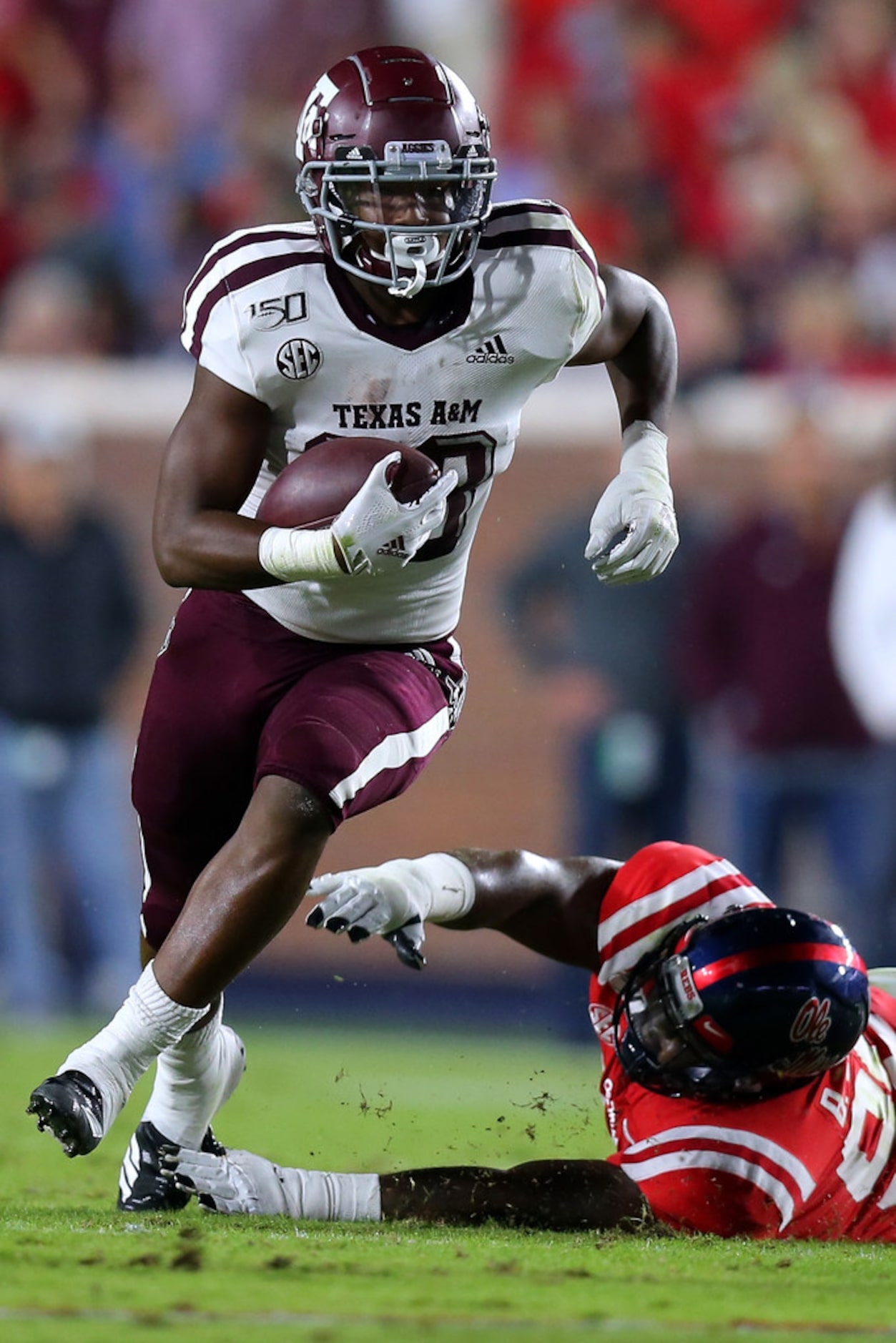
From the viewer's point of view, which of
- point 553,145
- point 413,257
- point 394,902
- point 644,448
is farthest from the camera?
point 553,145

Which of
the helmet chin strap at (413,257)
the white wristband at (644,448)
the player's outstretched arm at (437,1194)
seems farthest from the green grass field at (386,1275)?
the helmet chin strap at (413,257)

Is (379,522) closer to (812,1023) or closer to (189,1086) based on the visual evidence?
(812,1023)

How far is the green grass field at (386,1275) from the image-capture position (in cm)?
273

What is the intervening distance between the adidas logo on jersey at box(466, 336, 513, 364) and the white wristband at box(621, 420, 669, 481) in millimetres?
399

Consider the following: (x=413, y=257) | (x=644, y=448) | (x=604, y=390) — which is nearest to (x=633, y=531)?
(x=644, y=448)

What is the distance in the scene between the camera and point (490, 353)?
3871 millimetres

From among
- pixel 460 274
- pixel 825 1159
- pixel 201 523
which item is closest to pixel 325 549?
pixel 201 523

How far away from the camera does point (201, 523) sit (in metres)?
3.65

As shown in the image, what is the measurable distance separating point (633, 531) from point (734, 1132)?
113cm

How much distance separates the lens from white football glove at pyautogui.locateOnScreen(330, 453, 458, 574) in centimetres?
349

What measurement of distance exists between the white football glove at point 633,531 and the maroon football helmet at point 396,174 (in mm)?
548

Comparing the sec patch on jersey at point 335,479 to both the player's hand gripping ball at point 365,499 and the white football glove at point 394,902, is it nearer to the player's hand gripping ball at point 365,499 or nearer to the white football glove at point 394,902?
the player's hand gripping ball at point 365,499

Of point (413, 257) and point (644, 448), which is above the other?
point (413, 257)

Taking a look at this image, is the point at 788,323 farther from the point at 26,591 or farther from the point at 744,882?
the point at 744,882
